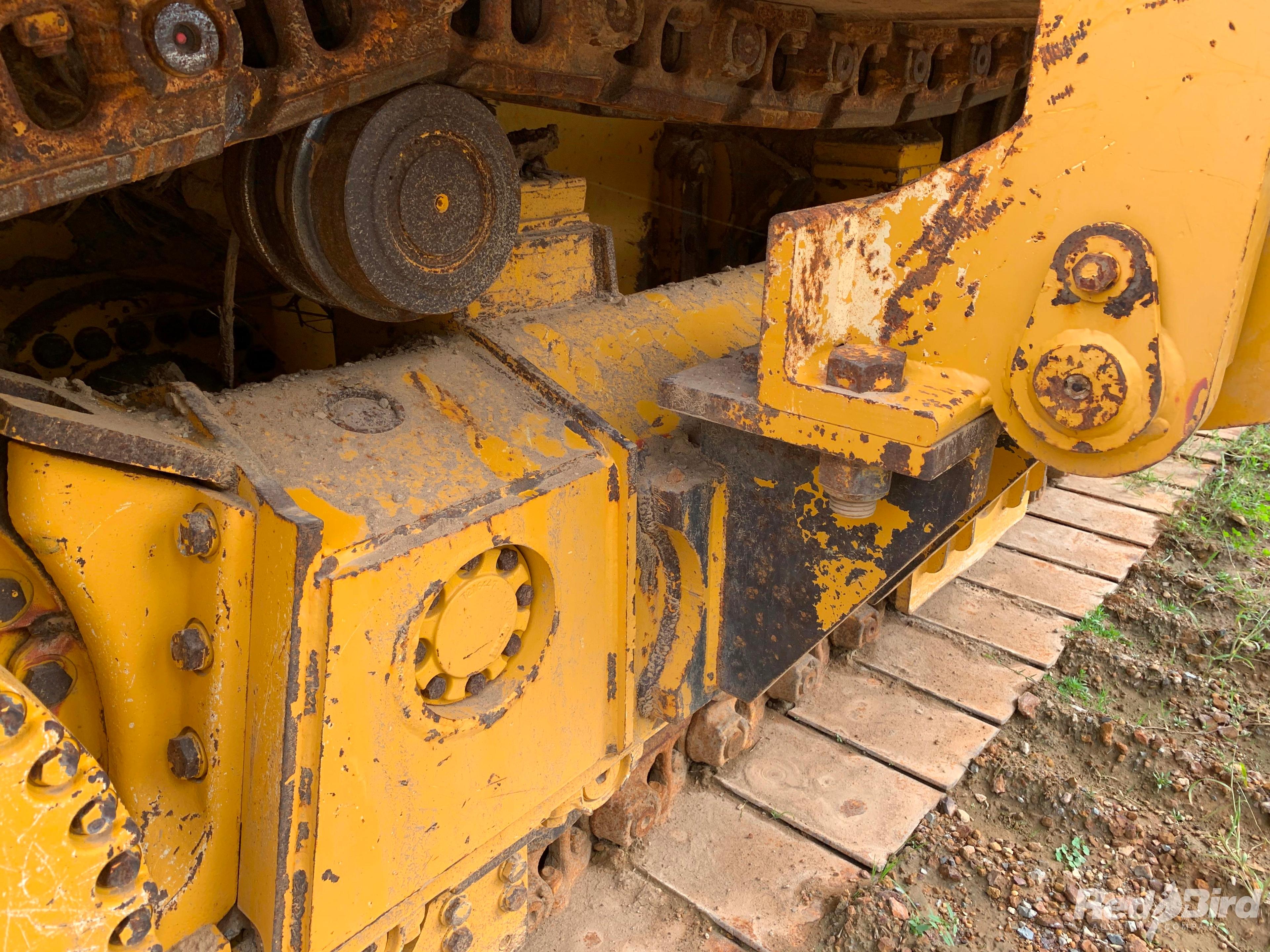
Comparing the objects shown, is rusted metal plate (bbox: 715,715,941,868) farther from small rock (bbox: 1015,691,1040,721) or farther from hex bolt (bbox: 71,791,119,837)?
hex bolt (bbox: 71,791,119,837)

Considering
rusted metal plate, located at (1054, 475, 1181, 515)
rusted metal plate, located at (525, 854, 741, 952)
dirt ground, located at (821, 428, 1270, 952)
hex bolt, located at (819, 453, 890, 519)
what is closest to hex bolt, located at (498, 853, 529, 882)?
rusted metal plate, located at (525, 854, 741, 952)

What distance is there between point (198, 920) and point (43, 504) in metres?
0.58

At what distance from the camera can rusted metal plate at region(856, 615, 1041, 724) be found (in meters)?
2.71

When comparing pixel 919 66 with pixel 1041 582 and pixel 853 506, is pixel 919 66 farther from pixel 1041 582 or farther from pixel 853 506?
pixel 1041 582

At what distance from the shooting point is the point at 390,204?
1.35 m

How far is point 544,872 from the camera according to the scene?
2.08 meters

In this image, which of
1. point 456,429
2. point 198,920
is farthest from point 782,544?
point 198,920

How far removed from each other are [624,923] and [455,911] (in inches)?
23.0

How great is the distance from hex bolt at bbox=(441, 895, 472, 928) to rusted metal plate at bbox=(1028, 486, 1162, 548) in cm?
259

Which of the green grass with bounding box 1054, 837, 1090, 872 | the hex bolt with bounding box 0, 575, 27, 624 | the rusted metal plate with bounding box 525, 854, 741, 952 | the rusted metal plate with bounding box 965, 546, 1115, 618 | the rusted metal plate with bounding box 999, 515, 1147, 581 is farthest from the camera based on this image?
the rusted metal plate with bounding box 999, 515, 1147, 581

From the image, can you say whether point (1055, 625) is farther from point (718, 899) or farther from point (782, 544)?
point (782, 544)

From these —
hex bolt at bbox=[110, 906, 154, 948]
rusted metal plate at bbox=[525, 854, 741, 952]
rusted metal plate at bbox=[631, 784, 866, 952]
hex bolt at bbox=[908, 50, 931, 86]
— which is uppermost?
hex bolt at bbox=[908, 50, 931, 86]

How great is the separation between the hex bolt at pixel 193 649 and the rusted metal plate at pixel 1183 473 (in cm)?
369

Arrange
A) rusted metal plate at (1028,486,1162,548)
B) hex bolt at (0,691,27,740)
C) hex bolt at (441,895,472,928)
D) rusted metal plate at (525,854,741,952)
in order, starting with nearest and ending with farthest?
1. hex bolt at (0,691,27,740)
2. hex bolt at (441,895,472,928)
3. rusted metal plate at (525,854,741,952)
4. rusted metal plate at (1028,486,1162,548)
